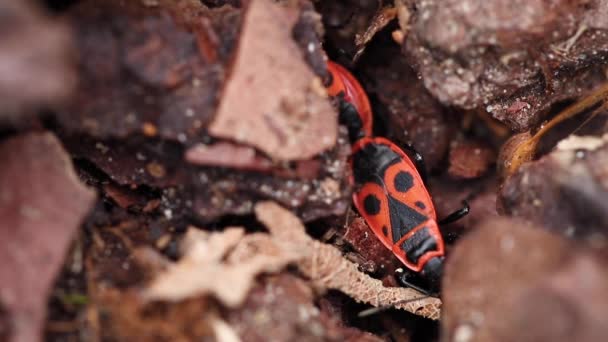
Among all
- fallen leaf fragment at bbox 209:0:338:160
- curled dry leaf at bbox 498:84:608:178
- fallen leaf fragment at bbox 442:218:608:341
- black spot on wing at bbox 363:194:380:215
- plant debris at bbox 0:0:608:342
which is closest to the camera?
fallen leaf fragment at bbox 442:218:608:341

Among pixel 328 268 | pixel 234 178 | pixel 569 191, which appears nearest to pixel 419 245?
pixel 328 268

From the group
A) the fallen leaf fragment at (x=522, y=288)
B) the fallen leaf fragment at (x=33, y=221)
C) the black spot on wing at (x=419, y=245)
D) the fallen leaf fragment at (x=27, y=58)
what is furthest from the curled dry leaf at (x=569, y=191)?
the fallen leaf fragment at (x=27, y=58)

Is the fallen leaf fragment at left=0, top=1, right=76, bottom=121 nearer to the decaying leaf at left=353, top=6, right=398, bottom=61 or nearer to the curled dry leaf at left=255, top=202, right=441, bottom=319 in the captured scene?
the curled dry leaf at left=255, top=202, right=441, bottom=319

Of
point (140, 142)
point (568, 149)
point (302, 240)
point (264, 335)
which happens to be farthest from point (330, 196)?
point (568, 149)

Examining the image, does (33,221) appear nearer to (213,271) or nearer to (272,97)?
(213,271)

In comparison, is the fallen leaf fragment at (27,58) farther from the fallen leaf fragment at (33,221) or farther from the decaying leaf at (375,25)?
the decaying leaf at (375,25)

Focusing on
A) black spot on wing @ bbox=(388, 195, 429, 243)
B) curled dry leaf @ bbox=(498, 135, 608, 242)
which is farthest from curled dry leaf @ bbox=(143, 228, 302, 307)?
black spot on wing @ bbox=(388, 195, 429, 243)

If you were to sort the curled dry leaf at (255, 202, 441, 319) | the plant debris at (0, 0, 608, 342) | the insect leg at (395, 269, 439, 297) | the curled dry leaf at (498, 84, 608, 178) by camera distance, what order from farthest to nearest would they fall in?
the insect leg at (395, 269, 439, 297), the curled dry leaf at (498, 84, 608, 178), the curled dry leaf at (255, 202, 441, 319), the plant debris at (0, 0, 608, 342)
